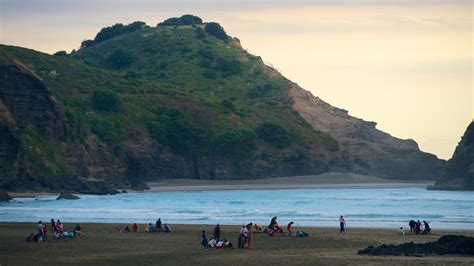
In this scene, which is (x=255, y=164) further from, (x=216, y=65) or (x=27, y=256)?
(x=27, y=256)

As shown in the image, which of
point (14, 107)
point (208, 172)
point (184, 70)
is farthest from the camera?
point (184, 70)

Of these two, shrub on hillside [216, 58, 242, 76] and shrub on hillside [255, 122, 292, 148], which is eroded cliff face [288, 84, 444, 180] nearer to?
shrub on hillside [255, 122, 292, 148]

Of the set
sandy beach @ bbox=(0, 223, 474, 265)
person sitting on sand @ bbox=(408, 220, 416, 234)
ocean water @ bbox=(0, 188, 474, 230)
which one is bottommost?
sandy beach @ bbox=(0, 223, 474, 265)

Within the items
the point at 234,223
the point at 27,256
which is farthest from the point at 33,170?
the point at 27,256

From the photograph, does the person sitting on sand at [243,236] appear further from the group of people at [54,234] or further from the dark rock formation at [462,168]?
the dark rock formation at [462,168]

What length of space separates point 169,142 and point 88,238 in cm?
8880

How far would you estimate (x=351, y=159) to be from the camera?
154 m

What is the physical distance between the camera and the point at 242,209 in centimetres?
8588

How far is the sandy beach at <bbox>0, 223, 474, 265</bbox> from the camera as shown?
42.1 metres

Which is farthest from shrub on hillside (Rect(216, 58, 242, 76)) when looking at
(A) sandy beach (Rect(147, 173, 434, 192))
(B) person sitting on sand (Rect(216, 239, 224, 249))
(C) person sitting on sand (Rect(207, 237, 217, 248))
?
(B) person sitting on sand (Rect(216, 239, 224, 249))

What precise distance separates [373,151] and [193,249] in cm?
11099

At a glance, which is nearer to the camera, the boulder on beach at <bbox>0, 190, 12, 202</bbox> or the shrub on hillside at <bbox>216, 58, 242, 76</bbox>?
the boulder on beach at <bbox>0, 190, 12, 202</bbox>

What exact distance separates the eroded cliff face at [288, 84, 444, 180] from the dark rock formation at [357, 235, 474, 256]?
4260 inches

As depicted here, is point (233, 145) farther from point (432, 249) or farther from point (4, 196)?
point (432, 249)
